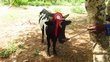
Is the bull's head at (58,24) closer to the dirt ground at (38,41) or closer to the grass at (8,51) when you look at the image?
the dirt ground at (38,41)

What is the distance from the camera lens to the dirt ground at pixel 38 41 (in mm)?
5873

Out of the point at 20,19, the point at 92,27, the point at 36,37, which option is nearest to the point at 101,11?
the point at 92,27

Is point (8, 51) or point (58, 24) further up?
point (58, 24)

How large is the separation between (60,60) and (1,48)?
200 cm

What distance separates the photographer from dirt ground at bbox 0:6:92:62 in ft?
19.3

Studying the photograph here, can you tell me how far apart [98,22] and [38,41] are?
2.91 meters

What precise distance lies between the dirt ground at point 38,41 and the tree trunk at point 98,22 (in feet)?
0.96

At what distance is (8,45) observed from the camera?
6934 millimetres

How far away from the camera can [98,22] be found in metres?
4.46

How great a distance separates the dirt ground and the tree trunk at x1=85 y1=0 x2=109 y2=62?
0.96 feet

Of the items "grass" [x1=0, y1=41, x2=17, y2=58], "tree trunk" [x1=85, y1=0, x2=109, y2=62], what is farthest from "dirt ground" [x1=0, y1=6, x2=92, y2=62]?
"tree trunk" [x1=85, y1=0, x2=109, y2=62]

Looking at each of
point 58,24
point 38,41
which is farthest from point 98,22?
point 38,41

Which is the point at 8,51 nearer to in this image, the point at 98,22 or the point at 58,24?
the point at 58,24

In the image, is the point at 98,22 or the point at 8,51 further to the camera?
the point at 8,51
